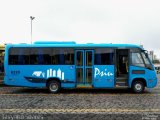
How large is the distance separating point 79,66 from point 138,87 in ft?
11.6

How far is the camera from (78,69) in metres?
17.4

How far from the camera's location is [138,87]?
17.3 m

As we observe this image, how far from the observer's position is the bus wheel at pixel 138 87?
17.3 m

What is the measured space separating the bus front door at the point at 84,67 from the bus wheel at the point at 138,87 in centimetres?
247

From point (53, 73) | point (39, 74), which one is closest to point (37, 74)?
point (39, 74)

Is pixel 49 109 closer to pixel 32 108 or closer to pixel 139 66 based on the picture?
pixel 32 108

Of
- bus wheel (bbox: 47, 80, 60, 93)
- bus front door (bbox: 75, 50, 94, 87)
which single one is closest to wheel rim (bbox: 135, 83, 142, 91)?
bus front door (bbox: 75, 50, 94, 87)

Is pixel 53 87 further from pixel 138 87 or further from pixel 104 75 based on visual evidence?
pixel 138 87

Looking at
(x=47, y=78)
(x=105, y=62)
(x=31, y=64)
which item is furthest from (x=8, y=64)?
(x=105, y=62)

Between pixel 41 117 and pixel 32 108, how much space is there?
198cm

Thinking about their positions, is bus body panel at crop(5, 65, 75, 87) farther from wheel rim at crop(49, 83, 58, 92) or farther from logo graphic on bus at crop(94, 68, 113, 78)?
logo graphic on bus at crop(94, 68, 113, 78)

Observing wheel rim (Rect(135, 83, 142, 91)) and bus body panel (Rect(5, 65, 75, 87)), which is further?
bus body panel (Rect(5, 65, 75, 87))

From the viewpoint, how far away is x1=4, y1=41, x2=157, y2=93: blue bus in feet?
56.5

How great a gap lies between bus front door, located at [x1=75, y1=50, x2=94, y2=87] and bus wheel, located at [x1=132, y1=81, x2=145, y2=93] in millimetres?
2472
